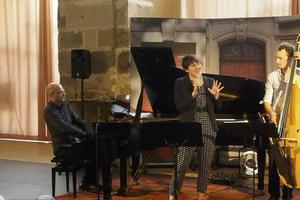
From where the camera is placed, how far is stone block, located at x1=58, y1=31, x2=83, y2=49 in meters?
7.25

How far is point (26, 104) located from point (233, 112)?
5.01 meters

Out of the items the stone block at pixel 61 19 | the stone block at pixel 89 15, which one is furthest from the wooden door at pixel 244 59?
the stone block at pixel 61 19

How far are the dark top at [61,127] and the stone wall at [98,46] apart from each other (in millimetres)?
1244

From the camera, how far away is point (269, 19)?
6277 mm

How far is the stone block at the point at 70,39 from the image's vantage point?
725 cm

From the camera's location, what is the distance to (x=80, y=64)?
21.5 feet

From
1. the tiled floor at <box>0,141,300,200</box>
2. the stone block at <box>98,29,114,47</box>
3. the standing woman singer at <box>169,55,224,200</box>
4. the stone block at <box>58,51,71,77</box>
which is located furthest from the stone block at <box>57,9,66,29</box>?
the standing woman singer at <box>169,55,224,200</box>

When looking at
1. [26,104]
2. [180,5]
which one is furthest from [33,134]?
[180,5]

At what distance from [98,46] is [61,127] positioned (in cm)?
185

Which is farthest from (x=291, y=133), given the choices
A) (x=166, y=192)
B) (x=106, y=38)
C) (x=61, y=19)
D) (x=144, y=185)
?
(x=61, y=19)

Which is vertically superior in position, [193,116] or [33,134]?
[193,116]

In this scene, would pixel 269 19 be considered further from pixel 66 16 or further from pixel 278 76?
pixel 66 16

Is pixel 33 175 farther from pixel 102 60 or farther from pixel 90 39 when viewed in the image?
pixel 90 39

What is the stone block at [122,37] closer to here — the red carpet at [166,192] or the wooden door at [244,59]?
Answer: the wooden door at [244,59]
